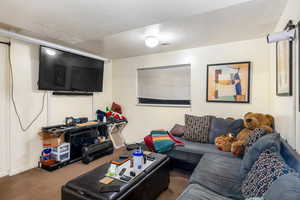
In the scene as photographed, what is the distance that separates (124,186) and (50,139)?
85.6 inches

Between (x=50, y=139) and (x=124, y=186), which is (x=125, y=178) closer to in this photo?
(x=124, y=186)

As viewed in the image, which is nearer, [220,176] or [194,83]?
[220,176]

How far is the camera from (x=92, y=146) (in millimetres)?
3158

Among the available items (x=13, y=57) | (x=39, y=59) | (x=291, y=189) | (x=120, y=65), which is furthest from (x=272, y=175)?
(x=120, y=65)

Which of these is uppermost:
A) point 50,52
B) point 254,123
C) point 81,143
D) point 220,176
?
point 50,52

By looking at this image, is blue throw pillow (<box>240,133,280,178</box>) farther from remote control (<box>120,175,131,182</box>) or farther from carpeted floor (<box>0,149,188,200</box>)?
remote control (<box>120,175,131,182</box>)

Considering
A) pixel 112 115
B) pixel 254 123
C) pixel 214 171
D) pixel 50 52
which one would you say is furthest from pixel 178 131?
pixel 50 52

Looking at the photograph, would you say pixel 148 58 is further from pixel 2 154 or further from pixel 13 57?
pixel 2 154

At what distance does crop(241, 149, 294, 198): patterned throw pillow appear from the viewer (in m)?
1.09

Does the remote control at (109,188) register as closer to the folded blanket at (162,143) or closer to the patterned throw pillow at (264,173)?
the patterned throw pillow at (264,173)

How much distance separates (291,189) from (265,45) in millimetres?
2720

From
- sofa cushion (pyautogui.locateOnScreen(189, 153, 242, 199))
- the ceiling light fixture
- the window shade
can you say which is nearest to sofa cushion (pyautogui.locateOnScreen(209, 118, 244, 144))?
sofa cushion (pyautogui.locateOnScreen(189, 153, 242, 199))

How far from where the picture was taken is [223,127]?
2783 millimetres

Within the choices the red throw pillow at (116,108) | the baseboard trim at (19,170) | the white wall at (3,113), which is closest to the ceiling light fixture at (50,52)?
the white wall at (3,113)
